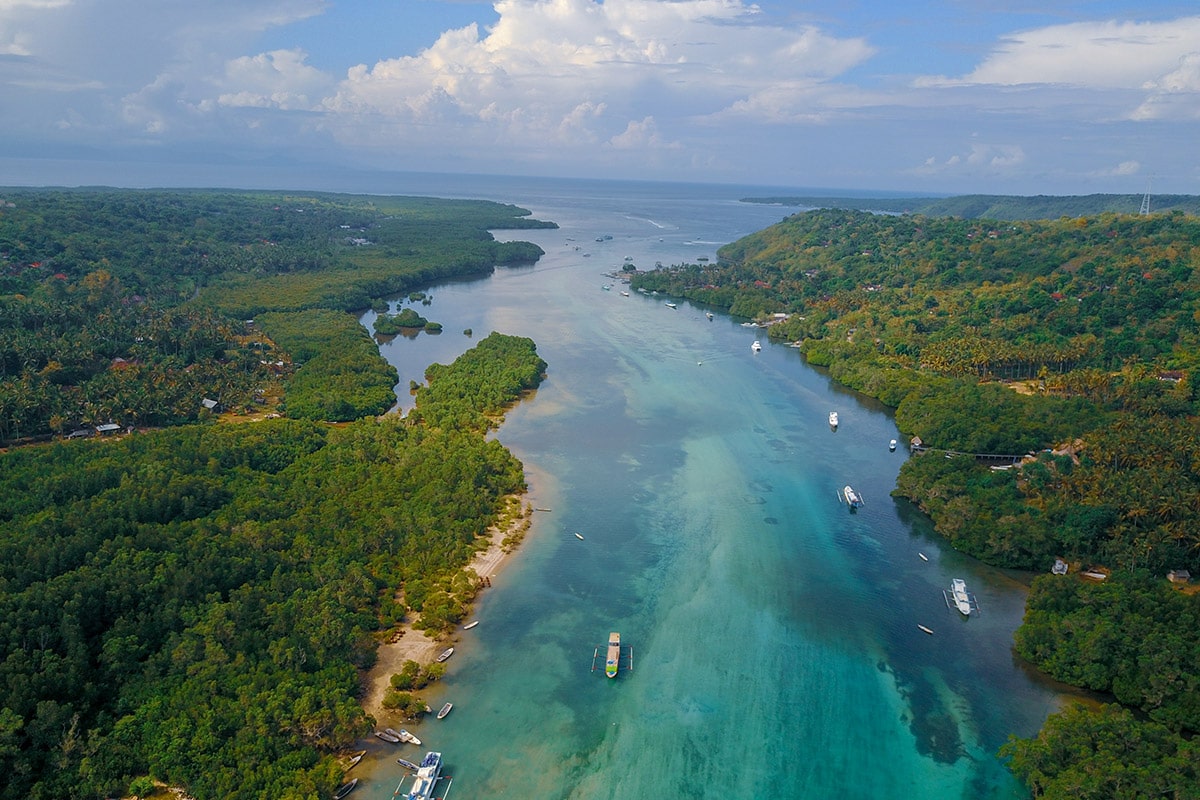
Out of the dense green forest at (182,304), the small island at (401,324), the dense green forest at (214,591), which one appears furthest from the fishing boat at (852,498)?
the small island at (401,324)

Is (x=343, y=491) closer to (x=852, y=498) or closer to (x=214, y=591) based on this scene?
(x=214, y=591)

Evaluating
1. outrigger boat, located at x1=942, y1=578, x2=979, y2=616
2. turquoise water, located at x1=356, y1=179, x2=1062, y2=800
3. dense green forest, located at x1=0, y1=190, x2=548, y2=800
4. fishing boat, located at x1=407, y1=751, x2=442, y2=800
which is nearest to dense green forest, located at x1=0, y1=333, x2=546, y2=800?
dense green forest, located at x1=0, y1=190, x2=548, y2=800

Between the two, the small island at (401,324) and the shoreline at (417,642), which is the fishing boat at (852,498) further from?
the small island at (401,324)

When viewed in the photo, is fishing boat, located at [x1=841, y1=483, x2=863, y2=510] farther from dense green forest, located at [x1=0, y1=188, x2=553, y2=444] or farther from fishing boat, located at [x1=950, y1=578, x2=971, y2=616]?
dense green forest, located at [x1=0, y1=188, x2=553, y2=444]

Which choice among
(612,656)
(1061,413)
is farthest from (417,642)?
(1061,413)

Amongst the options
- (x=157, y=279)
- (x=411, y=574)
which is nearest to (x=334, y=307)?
(x=157, y=279)

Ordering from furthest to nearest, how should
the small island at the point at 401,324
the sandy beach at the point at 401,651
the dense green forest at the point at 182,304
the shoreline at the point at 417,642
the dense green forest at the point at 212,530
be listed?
the small island at the point at 401,324
the dense green forest at the point at 182,304
the shoreline at the point at 417,642
the sandy beach at the point at 401,651
the dense green forest at the point at 212,530
